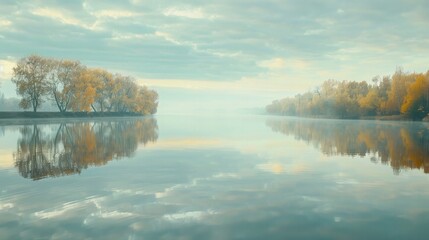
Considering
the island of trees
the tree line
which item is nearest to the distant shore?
the tree line

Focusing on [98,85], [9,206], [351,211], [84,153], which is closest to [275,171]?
[351,211]

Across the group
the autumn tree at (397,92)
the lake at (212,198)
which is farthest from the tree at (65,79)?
the autumn tree at (397,92)

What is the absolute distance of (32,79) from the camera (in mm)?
89000

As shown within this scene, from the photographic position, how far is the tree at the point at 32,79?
8762 cm

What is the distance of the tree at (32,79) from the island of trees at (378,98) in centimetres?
10485

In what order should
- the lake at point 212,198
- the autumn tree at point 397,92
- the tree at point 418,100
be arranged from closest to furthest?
1. the lake at point 212,198
2. the tree at point 418,100
3. the autumn tree at point 397,92

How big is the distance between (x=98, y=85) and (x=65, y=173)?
94841 mm

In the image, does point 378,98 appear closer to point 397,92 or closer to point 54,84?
point 397,92

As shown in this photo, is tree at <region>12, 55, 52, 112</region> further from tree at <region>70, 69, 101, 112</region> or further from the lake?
the lake

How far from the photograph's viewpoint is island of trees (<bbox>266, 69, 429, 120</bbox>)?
10681cm

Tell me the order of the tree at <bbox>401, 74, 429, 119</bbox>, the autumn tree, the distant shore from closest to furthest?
1. the distant shore
2. the tree at <bbox>401, 74, 429, 119</bbox>
3. the autumn tree

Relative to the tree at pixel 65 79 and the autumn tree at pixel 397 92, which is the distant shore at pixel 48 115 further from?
the autumn tree at pixel 397 92

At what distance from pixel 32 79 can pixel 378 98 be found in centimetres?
11770

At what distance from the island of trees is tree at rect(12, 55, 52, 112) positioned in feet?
344
